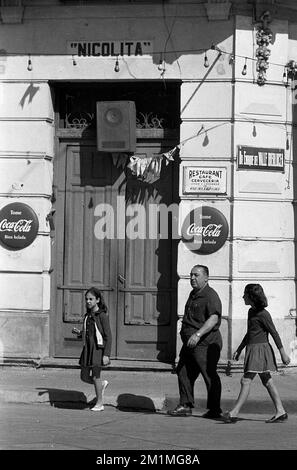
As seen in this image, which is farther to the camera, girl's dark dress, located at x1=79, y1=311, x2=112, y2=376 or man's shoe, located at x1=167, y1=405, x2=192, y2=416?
girl's dark dress, located at x1=79, y1=311, x2=112, y2=376

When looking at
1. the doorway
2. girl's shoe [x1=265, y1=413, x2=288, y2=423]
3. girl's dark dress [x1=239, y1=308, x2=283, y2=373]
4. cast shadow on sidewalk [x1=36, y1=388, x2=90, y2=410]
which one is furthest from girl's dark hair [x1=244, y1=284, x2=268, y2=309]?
the doorway

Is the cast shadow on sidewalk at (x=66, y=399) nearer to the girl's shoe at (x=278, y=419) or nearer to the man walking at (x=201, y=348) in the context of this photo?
the man walking at (x=201, y=348)

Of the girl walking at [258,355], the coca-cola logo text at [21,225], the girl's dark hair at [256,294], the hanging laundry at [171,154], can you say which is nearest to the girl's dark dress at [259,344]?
the girl walking at [258,355]

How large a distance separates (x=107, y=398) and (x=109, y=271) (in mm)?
2827

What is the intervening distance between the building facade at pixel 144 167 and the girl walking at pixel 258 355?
9.15ft

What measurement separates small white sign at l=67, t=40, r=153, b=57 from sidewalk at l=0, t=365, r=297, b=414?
458 centimetres

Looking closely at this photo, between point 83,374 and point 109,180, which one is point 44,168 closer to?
point 109,180

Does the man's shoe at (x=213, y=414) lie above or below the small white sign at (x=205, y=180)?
below

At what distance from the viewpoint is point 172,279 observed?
14.8m

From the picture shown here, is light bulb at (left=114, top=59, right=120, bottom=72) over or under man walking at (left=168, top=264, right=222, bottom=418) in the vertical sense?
over

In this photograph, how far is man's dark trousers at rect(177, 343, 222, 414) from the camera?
1152 cm

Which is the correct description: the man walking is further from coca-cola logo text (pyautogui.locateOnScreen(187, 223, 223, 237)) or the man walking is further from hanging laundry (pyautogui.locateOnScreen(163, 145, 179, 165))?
hanging laundry (pyautogui.locateOnScreen(163, 145, 179, 165))

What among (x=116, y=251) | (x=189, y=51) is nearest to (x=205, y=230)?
(x=116, y=251)

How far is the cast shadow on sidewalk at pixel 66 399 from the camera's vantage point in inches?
496
